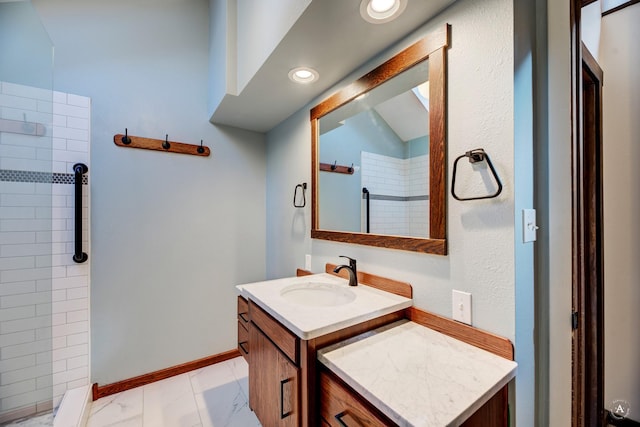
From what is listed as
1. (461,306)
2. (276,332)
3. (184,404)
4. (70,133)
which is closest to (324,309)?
(276,332)

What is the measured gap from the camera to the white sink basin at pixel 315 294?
1.46m

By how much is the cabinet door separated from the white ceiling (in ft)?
4.56

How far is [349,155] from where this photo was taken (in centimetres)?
168

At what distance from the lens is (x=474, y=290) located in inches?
39.1

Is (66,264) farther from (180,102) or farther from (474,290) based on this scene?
(474,290)

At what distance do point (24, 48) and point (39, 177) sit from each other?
0.74 metres

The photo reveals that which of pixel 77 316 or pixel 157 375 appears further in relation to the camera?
pixel 157 375

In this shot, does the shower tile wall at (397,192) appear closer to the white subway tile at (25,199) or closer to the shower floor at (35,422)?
the white subway tile at (25,199)

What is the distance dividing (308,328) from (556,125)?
1.15 meters

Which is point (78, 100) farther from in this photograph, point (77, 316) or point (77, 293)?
point (77, 316)

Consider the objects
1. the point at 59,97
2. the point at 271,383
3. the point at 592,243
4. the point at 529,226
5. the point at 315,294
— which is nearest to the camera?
the point at 529,226

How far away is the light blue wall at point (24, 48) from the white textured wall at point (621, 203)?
339 centimetres

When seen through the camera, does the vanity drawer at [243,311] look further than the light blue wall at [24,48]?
Yes

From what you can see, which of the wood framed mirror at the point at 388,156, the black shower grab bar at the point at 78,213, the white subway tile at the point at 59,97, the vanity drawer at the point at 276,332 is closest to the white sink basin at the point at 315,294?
the vanity drawer at the point at 276,332
